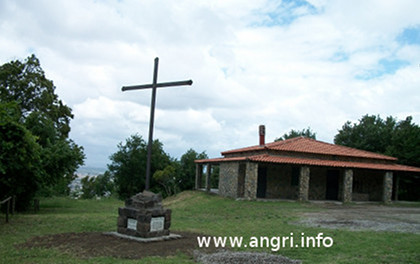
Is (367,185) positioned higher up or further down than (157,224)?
higher up

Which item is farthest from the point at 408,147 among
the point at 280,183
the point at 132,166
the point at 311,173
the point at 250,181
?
the point at 132,166

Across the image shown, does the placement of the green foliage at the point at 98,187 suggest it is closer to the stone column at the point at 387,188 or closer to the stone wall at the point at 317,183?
the stone wall at the point at 317,183

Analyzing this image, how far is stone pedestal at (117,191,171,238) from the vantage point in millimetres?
9602

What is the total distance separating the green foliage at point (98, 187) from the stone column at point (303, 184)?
3165 centimetres

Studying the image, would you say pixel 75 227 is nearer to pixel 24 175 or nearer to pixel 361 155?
pixel 24 175

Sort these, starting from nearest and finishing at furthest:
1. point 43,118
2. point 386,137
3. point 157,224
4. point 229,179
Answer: point 157,224 → point 43,118 → point 229,179 → point 386,137

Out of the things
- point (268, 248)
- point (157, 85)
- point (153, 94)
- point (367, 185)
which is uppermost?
point (157, 85)

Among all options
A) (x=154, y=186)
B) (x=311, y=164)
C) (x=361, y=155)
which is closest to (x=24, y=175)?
(x=311, y=164)

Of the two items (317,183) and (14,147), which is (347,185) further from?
(14,147)

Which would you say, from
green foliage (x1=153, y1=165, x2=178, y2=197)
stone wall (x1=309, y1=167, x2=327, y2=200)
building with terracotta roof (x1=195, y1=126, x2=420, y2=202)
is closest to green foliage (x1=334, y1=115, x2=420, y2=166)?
building with terracotta roof (x1=195, y1=126, x2=420, y2=202)

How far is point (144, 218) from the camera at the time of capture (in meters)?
9.61

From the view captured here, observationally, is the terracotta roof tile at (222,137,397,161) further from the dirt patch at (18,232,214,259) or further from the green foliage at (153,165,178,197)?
the dirt patch at (18,232,214,259)

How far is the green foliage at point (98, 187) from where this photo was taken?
5125 centimetres

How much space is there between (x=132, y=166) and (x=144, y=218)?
33697 millimetres
